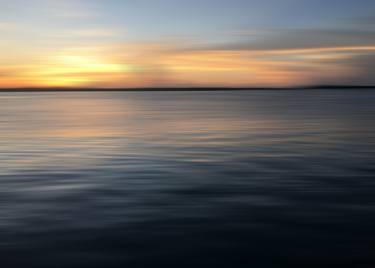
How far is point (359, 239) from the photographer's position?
728cm

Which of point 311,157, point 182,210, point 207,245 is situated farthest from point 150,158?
point 207,245

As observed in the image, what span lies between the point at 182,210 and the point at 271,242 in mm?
2230

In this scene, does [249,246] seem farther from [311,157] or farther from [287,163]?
[311,157]

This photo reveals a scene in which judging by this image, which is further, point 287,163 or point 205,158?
point 205,158

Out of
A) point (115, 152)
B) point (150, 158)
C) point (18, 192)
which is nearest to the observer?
point (18, 192)

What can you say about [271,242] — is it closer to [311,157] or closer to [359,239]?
[359,239]

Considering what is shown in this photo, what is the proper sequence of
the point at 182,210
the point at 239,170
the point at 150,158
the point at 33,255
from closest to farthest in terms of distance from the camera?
the point at 33,255, the point at 182,210, the point at 239,170, the point at 150,158

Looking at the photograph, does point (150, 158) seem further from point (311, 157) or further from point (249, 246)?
point (249, 246)

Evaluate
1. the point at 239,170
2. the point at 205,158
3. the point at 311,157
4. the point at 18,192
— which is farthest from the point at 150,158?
the point at 18,192

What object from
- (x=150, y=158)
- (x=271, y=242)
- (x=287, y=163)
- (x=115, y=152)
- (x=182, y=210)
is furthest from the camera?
(x=115, y=152)

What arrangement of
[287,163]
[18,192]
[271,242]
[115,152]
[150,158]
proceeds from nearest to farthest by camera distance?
[271,242] → [18,192] → [287,163] → [150,158] → [115,152]

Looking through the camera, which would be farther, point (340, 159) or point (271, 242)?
point (340, 159)

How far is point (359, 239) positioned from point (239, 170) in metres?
6.61

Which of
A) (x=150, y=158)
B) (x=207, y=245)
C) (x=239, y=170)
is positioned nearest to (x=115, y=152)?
(x=150, y=158)
